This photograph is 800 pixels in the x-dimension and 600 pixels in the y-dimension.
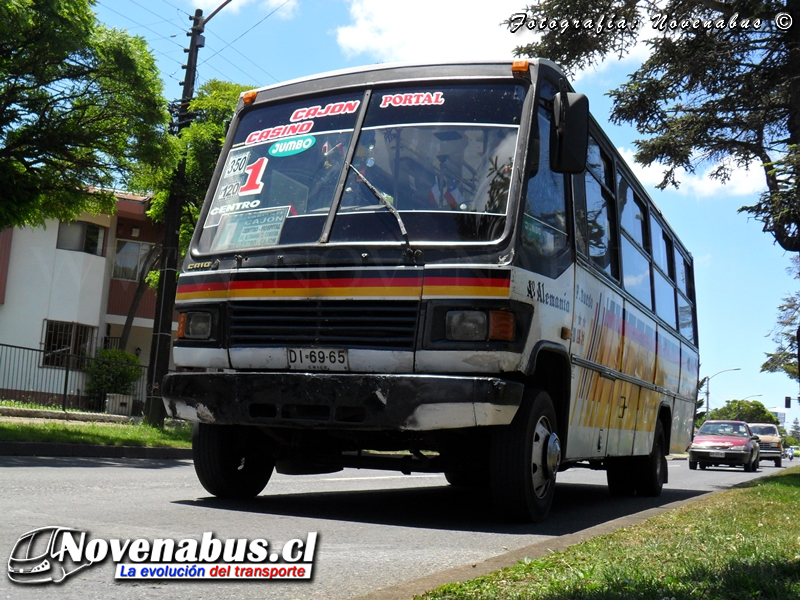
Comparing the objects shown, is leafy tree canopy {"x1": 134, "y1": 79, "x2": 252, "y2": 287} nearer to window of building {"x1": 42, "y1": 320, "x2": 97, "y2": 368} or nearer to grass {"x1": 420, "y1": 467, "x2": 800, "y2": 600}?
window of building {"x1": 42, "y1": 320, "x2": 97, "y2": 368}

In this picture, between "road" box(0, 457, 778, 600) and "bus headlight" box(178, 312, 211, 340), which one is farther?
"bus headlight" box(178, 312, 211, 340)

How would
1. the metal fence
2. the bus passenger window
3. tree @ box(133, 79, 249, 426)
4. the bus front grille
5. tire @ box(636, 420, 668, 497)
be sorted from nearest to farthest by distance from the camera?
the bus front grille < the bus passenger window < tire @ box(636, 420, 668, 497) < tree @ box(133, 79, 249, 426) < the metal fence

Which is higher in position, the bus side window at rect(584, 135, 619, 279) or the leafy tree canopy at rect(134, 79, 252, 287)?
the leafy tree canopy at rect(134, 79, 252, 287)

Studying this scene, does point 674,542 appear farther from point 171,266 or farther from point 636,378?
point 171,266

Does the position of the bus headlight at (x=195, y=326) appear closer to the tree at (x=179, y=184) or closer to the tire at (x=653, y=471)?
the tire at (x=653, y=471)

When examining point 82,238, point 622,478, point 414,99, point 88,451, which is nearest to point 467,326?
point 414,99

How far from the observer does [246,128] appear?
8.17 metres

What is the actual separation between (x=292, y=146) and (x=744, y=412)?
127 m

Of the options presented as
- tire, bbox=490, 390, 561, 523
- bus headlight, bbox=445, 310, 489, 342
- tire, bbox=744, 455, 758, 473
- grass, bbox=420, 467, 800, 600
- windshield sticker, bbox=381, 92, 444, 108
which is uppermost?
windshield sticker, bbox=381, 92, 444, 108

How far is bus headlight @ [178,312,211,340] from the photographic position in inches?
288

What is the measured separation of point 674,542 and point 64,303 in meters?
28.1

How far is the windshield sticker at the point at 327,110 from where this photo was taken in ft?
25.0

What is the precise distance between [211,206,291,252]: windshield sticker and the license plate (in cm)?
93

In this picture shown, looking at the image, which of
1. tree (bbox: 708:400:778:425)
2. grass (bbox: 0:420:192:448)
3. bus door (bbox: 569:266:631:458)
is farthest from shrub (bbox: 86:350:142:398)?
tree (bbox: 708:400:778:425)
